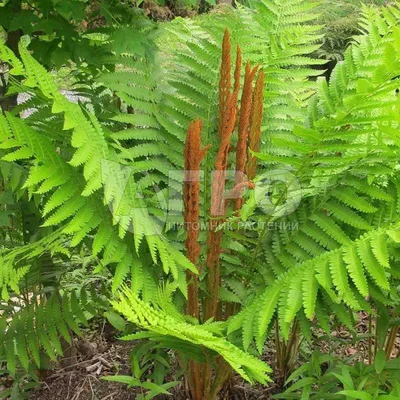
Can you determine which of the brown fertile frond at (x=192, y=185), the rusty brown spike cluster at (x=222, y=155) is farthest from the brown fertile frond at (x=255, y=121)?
the brown fertile frond at (x=192, y=185)

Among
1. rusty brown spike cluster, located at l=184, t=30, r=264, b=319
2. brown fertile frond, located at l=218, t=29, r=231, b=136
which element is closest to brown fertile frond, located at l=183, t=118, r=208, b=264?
rusty brown spike cluster, located at l=184, t=30, r=264, b=319

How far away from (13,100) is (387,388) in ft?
4.74

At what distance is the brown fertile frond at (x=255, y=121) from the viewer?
127 cm

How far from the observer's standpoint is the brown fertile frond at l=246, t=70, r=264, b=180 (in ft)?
4.17

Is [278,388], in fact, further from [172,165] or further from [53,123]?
[53,123]

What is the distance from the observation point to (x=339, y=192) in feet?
4.53

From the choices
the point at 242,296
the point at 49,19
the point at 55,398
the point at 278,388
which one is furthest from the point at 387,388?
the point at 49,19
